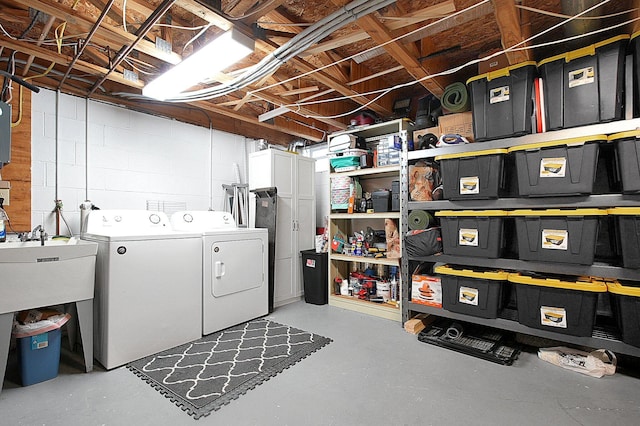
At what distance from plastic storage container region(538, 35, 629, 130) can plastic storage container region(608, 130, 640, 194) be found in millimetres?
157

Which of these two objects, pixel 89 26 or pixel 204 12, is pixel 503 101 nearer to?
pixel 204 12

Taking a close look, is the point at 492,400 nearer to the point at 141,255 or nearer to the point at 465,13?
the point at 465,13

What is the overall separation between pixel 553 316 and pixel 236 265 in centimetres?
266

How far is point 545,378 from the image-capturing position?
2.00m

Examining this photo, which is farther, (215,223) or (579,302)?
(215,223)

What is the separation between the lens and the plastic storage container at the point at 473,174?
231 cm

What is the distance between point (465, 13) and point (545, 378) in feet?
8.01

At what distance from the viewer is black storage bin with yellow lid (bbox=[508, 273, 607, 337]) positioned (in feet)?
6.45

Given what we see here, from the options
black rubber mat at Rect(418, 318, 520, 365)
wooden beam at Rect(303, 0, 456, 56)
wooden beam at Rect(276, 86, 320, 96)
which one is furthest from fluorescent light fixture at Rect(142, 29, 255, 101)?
black rubber mat at Rect(418, 318, 520, 365)

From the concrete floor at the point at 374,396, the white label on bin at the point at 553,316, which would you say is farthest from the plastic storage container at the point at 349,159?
the white label on bin at the point at 553,316

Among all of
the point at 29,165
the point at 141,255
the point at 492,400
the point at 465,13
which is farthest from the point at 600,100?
the point at 29,165

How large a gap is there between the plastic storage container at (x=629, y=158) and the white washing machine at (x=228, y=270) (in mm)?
2965

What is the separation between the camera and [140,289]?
7.64ft

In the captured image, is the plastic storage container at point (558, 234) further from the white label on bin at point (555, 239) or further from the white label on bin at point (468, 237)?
the white label on bin at point (468, 237)
